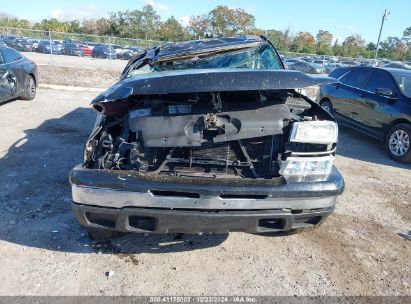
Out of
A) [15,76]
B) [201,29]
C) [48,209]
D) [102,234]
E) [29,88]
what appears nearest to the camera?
[102,234]

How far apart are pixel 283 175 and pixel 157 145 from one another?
0.98 metres

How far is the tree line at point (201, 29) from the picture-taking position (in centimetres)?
6600

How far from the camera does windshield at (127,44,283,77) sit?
421 cm

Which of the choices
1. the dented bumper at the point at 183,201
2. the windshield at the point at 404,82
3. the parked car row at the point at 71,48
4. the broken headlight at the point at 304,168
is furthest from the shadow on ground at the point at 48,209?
the parked car row at the point at 71,48

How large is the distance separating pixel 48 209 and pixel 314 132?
9.02 ft

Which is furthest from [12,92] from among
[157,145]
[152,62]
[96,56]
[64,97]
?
[96,56]

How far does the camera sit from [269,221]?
2732mm

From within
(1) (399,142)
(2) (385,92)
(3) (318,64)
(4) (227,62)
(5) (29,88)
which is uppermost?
(3) (318,64)

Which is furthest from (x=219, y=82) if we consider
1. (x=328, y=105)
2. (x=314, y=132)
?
(x=328, y=105)

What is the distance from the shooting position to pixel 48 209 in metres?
3.77

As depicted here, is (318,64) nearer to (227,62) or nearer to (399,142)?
(399,142)

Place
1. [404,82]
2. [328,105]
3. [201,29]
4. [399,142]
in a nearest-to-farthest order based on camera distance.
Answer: [399,142] → [404,82] → [328,105] → [201,29]

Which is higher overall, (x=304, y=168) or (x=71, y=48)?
(x=71, y=48)

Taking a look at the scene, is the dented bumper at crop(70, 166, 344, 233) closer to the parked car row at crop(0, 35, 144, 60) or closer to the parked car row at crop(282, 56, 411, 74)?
the parked car row at crop(282, 56, 411, 74)
